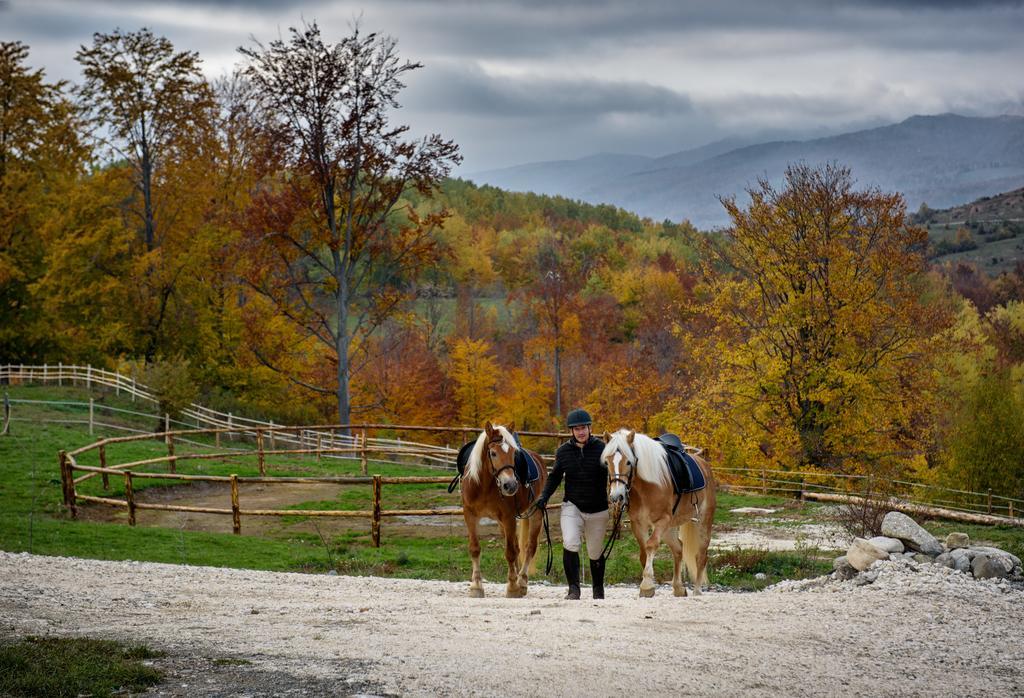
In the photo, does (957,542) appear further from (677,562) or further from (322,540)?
(322,540)

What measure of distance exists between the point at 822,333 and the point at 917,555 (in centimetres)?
1726

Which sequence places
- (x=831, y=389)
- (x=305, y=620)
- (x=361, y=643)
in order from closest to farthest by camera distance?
1. (x=361, y=643)
2. (x=305, y=620)
3. (x=831, y=389)

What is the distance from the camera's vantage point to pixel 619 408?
173 feet

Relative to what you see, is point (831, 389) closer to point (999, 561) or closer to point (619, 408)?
point (999, 561)

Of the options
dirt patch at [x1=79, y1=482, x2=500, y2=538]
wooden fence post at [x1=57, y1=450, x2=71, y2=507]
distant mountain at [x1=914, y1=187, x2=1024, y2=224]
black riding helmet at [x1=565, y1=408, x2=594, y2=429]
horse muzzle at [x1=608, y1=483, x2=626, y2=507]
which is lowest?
dirt patch at [x1=79, y1=482, x2=500, y2=538]

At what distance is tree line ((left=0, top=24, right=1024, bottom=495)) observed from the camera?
3008 cm

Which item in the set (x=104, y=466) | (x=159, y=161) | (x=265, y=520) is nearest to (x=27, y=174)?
(x=159, y=161)

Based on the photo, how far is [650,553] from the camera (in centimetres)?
1225

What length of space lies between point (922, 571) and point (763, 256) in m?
19.8

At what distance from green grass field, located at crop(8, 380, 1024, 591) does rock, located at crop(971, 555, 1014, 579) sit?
2.93 meters

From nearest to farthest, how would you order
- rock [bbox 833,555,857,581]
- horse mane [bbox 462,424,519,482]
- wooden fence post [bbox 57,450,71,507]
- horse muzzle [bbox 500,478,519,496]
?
horse muzzle [bbox 500,478,519,496] < horse mane [bbox 462,424,519,482] < rock [bbox 833,555,857,581] < wooden fence post [bbox 57,450,71,507]

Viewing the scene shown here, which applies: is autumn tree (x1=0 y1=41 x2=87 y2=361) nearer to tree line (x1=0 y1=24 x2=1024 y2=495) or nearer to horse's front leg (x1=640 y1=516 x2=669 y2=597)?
tree line (x1=0 y1=24 x2=1024 y2=495)

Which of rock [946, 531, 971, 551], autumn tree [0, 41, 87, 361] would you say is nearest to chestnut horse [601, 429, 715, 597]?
rock [946, 531, 971, 551]

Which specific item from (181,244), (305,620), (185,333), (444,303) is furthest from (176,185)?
(444,303)
